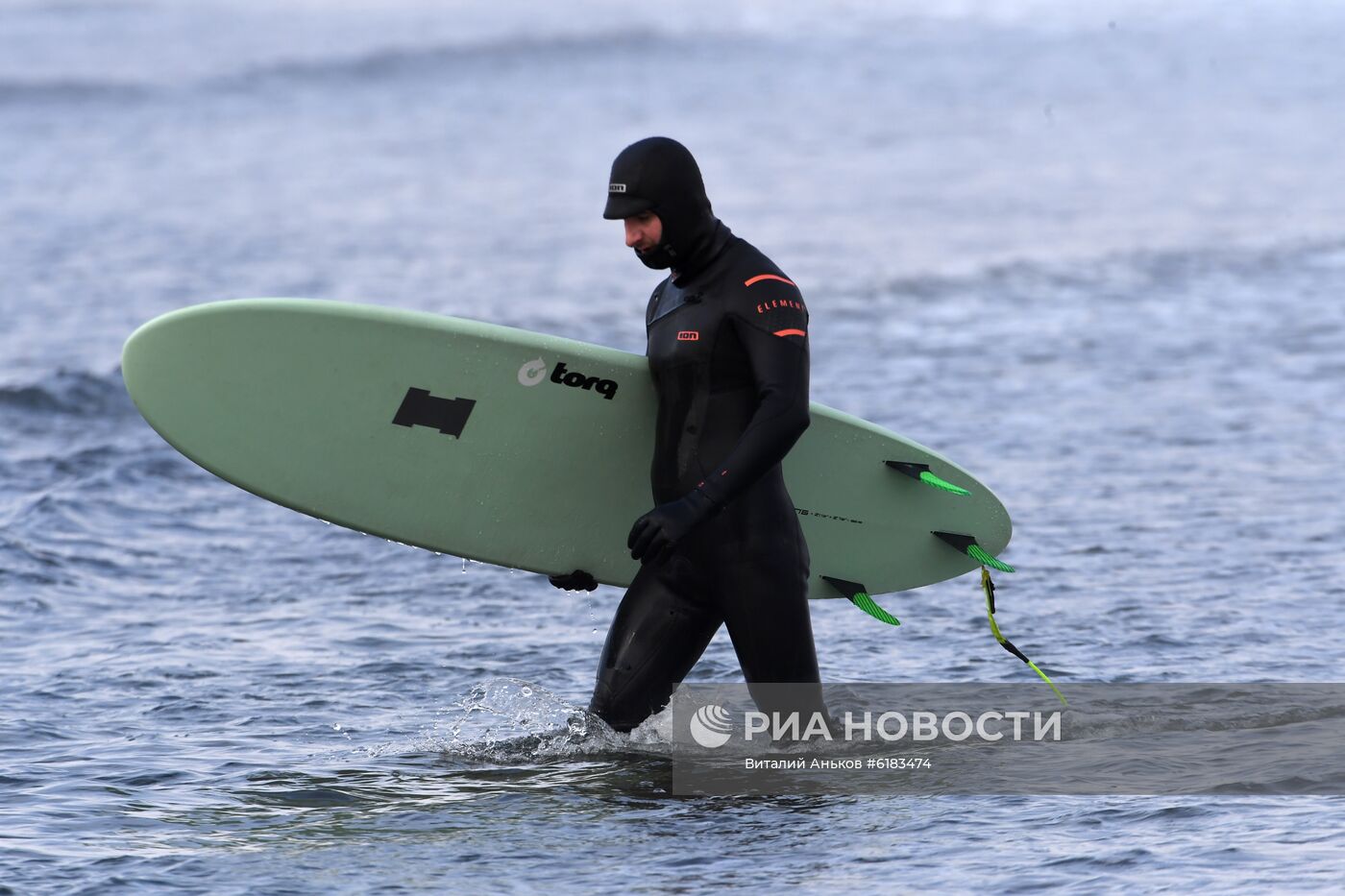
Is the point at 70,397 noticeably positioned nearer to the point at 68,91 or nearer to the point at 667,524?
the point at 667,524

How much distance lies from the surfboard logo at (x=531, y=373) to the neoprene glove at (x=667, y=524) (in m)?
0.98

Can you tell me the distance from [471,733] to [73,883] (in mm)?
1833

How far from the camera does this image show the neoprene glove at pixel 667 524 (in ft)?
17.3

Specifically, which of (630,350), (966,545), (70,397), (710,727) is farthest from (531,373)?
(630,350)

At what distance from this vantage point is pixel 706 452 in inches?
219

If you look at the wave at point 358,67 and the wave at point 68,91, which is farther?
the wave at point 358,67

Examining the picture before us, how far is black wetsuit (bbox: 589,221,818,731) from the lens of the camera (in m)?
5.35

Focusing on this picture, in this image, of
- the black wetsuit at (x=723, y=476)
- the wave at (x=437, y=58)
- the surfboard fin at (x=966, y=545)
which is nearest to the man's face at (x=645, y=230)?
the black wetsuit at (x=723, y=476)

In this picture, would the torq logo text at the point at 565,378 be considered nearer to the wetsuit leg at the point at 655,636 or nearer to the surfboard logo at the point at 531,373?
the surfboard logo at the point at 531,373

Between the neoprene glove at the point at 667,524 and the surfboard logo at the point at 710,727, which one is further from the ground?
the neoprene glove at the point at 667,524

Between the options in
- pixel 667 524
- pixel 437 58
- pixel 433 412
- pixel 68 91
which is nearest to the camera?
pixel 667 524

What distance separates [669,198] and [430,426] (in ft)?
4.19

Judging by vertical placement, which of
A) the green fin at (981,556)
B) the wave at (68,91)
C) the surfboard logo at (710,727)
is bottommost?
the surfboard logo at (710,727)

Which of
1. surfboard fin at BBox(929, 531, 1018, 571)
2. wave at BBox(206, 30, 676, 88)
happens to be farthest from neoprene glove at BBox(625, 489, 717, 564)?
wave at BBox(206, 30, 676, 88)
